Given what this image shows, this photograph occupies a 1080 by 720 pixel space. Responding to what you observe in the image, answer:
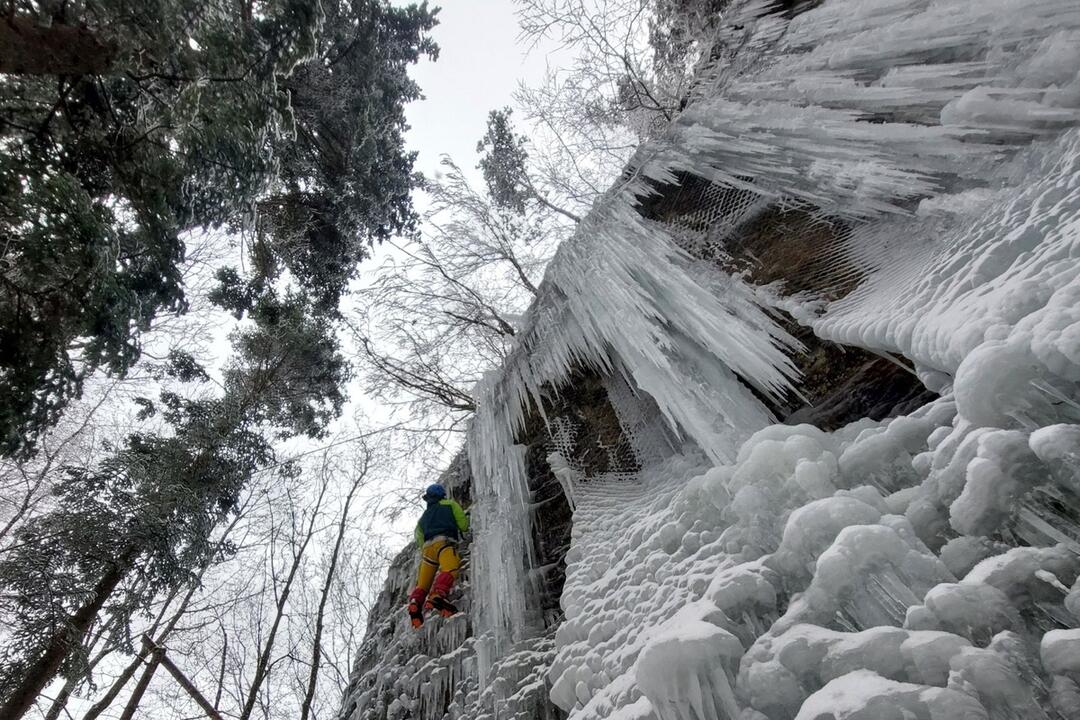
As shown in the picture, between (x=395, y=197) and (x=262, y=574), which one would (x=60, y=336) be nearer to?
(x=395, y=197)

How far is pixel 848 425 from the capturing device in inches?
63.8

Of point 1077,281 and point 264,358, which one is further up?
point 264,358

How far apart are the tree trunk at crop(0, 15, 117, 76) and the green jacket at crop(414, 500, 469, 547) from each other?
3712mm

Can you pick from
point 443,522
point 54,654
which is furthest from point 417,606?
point 54,654

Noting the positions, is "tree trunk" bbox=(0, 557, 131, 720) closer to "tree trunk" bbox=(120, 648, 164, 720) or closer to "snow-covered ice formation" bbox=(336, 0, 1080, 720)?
"tree trunk" bbox=(120, 648, 164, 720)

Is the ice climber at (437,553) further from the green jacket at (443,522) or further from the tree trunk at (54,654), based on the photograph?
the tree trunk at (54,654)

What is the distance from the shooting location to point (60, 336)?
3.97 m

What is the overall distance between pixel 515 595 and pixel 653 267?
6.08 ft

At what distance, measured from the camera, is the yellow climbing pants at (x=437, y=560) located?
3531 millimetres

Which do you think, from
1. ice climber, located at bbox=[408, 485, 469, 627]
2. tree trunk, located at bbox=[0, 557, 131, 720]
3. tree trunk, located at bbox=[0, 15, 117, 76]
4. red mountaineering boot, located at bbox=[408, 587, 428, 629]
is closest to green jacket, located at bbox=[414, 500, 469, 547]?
ice climber, located at bbox=[408, 485, 469, 627]

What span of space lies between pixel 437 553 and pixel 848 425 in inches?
113

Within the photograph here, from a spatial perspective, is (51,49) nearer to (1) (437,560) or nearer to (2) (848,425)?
(1) (437,560)

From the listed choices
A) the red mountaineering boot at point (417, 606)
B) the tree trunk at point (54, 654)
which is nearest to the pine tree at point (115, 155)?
the tree trunk at point (54, 654)

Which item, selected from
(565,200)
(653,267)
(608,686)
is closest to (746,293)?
(653,267)
